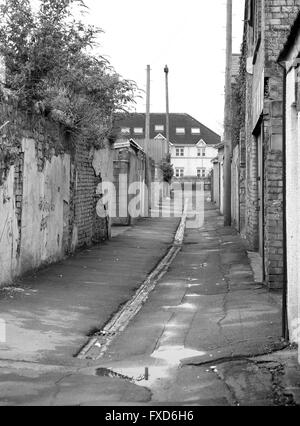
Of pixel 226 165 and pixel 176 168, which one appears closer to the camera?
pixel 226 165

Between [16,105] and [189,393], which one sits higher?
[16,105]

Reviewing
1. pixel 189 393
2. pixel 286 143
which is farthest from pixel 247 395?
pixel 286 143

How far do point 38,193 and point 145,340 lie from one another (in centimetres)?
519

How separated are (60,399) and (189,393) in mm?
1014

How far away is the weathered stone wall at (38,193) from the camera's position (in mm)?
10062

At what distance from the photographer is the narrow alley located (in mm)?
5199

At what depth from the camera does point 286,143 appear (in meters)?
6.82

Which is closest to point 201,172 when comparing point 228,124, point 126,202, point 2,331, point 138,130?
point 138,130

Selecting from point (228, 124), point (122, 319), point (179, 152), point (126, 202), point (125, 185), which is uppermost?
point (179, 152)

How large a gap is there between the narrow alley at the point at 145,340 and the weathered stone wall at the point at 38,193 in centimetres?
51

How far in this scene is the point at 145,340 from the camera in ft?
24.1

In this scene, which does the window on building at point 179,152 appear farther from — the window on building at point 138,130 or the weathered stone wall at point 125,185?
the weathered stone wall at point 125,185

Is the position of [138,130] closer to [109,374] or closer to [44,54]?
[44,54]

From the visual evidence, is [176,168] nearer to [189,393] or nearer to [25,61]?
[25,61]
